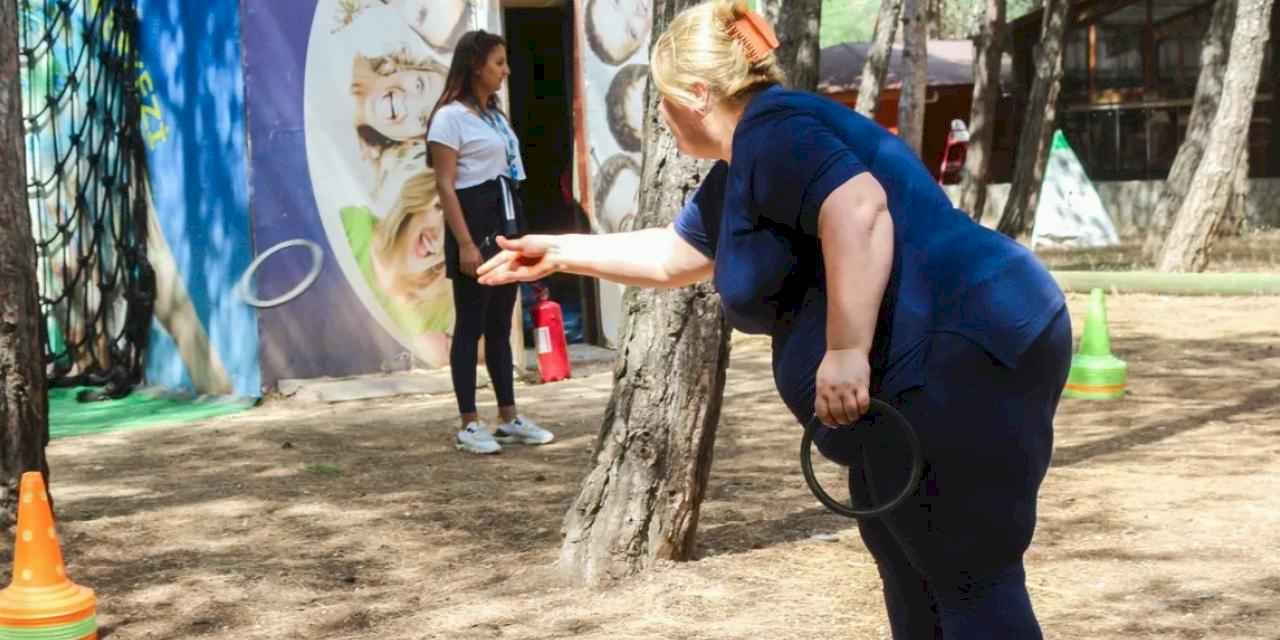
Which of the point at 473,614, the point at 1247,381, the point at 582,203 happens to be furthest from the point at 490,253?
the point at 1247,381

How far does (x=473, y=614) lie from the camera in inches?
195

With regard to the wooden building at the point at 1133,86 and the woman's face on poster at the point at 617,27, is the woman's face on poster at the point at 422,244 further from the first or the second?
the wooden building at the point at 1133,86

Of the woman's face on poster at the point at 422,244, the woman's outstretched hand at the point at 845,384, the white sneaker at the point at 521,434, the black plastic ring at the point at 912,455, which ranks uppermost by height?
the woman's outstretched hand at the point at 845,384

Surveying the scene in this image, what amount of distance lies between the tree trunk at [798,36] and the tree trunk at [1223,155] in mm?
4532

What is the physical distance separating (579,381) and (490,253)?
3035mm

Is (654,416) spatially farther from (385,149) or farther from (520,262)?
(385,149)

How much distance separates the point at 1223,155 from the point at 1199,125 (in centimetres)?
280

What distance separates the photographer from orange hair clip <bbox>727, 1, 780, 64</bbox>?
3102 mm

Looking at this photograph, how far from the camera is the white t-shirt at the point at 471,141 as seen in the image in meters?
7.48

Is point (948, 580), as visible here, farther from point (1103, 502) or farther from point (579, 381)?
point (579, 381)

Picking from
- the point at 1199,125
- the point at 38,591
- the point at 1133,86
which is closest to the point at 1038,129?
the point at 1199,125

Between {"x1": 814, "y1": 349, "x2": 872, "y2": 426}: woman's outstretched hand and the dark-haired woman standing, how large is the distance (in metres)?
4.48

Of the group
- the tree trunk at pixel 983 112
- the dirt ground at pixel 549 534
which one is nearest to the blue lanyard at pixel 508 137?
the dirt ground at pixel 549 534

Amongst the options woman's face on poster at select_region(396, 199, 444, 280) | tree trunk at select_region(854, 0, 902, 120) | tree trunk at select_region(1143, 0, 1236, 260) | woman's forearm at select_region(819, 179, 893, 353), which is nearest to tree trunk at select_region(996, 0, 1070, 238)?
tree trunk at select_region(1143, 0, 1236, 260)
